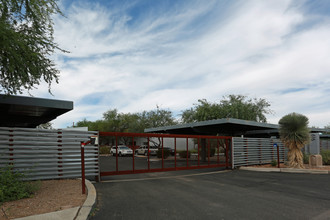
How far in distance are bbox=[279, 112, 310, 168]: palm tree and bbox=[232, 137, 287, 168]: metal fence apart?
110 centimetres

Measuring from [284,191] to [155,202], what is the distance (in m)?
4.69

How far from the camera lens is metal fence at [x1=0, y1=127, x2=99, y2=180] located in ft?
26.7

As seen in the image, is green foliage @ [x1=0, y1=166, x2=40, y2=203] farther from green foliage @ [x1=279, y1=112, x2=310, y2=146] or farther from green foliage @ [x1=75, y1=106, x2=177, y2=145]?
green foliage @ [x1=75, y1=106, x2=177, y2=145]

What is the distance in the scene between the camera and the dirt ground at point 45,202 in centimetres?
487

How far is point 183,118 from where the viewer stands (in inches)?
1275

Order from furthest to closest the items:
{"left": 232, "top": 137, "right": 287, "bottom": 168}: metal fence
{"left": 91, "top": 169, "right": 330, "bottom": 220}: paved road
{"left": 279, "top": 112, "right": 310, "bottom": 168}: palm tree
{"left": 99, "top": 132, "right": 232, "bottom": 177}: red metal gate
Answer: {"left": 232, "top": 137, "right": 287, "bottom": 168}: metal fence
{"left": 279, "top": 112, "right": 310, "bottom": 168}: palm tree
{"left": 99, "top": 132, "right": 232, "bottom": 177}: red metal gate
{"left": 91, "top": 169, "right": 330, "bottom": 220}: paved road

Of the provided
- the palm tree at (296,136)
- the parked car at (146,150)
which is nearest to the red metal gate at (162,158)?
the parked car at (146,150)

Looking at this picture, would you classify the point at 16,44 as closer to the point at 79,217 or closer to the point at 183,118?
the point at 79,217

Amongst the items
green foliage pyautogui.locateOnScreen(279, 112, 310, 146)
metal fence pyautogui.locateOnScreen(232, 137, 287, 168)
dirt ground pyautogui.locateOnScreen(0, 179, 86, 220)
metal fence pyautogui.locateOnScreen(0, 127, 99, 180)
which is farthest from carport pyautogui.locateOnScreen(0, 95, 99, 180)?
green foliage pyautogui.locateOnScreen(279, 112, 310, 146)


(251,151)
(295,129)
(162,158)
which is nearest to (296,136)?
(295,129)

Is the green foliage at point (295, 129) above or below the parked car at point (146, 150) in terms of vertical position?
above

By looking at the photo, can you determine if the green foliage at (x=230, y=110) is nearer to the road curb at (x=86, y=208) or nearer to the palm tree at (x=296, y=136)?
the palm tree at (x=296, y=136)

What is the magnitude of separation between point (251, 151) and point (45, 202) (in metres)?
14.6

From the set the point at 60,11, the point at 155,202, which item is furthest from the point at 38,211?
the point at 60,11
